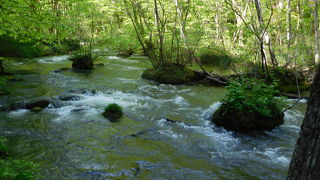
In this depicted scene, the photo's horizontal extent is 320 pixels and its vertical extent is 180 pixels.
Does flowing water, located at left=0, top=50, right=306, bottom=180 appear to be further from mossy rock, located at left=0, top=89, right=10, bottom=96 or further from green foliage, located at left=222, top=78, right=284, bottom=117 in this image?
green foliage, located at left=222, top=78, right=284, bottom=117

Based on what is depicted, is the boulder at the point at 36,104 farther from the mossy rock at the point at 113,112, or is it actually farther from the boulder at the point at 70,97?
the mossy rock at the point at 113,112

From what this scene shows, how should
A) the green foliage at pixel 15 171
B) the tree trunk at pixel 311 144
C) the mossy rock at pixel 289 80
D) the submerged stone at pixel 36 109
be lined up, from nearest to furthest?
the tree trunk at pixel 311 144 < the green foliage at pixel 15 171 < the submerged stone at pixel 36 109 < the mossy rock at pixel 289 80

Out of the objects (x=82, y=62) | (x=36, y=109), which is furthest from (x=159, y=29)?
(x=36, y=109)

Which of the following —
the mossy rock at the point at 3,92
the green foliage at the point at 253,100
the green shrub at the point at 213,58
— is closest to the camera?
the green foliage at the point at 253,100

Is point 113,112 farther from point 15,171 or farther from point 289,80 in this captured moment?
point 289,80

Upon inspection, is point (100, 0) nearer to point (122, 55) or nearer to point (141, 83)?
point (122, 55)

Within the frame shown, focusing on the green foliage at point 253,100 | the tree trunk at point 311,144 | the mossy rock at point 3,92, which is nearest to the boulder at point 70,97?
the mossy rock at point 3,92

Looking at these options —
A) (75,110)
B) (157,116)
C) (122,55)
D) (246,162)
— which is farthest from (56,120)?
(122,55)

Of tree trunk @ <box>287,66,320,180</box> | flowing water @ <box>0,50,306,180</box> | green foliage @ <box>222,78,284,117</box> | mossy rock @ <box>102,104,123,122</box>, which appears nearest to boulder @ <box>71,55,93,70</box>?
flowing water @ <box>0,50,306,180</box>

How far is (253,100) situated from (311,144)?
6170mm

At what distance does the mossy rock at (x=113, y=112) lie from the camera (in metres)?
9.51

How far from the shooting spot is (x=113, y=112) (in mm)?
9867

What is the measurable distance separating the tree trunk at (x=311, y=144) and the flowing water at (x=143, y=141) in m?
3.40

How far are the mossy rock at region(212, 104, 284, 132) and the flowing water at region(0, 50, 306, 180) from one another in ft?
0.86
